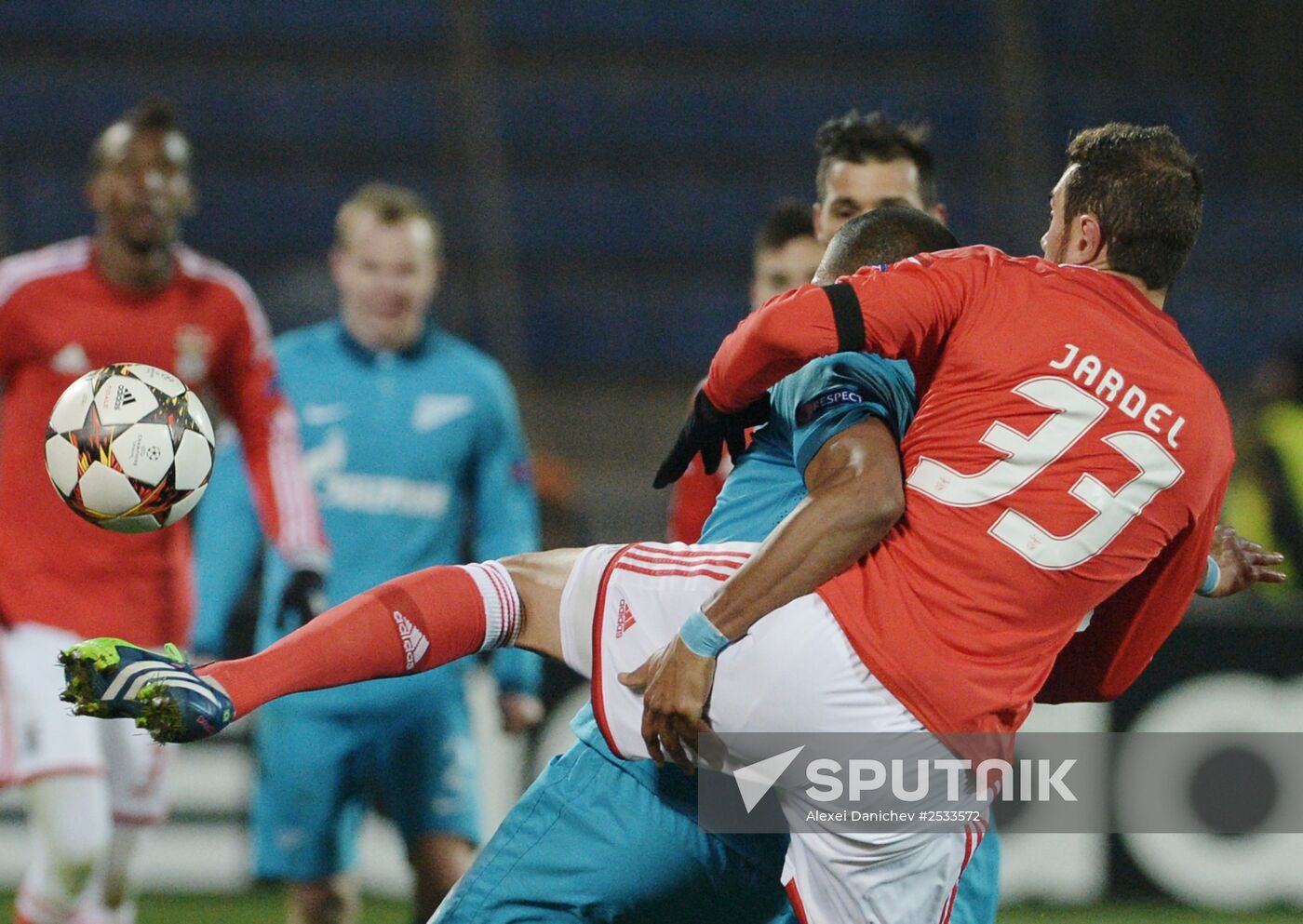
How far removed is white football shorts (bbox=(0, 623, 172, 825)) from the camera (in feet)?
14.3

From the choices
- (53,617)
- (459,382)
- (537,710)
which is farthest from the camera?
(459,382)

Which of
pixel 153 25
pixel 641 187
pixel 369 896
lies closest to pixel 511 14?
pixel 641 187

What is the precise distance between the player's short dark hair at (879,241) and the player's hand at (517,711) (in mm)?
2368

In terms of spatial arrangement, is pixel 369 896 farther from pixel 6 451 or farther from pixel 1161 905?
pixel 1161 905

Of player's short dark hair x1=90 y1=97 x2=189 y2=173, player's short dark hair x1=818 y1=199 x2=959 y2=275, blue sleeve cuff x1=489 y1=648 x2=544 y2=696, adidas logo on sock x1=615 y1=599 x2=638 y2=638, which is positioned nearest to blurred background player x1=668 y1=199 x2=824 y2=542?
blue sleeve cuff x1=489 y1=648 x2=544 y2=696

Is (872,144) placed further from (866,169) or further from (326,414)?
(326,414)

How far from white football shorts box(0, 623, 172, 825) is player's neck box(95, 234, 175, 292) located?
39.4 inches

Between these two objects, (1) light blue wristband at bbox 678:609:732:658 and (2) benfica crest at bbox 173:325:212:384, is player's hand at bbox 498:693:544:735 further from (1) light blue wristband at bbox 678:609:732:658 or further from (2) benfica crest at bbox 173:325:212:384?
(1) light blue wristband at bbox 678:609:732:658

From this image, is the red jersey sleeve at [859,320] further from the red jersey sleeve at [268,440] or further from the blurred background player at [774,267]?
the red jersey sleeve at [268,440]

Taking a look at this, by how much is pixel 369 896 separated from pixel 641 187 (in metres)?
7.02

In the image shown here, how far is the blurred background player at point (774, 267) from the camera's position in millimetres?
4344

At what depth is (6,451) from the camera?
473 centimetres

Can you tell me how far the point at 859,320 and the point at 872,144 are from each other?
4.73 feet
